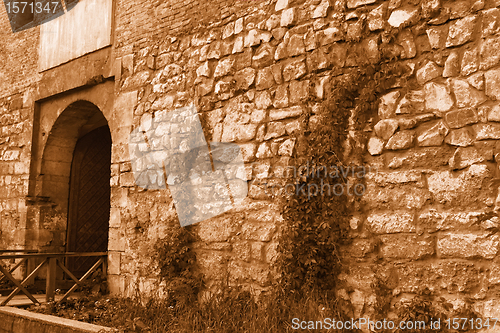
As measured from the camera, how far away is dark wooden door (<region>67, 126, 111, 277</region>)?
23.5ft

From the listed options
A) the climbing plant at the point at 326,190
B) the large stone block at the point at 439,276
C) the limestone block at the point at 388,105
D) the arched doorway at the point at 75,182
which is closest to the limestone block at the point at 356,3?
the climbing plant at the point at 326,190

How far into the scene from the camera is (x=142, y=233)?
5.27 meters

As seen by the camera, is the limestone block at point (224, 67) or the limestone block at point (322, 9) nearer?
the limestone block at point (322, 9)

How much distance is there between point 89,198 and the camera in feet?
24.2

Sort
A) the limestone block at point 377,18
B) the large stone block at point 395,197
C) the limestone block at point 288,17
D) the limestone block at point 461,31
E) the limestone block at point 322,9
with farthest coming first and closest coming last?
the limestone block at point 288,17, the limestone block at point 322,9, the limestone block at point 377,18, the large stone block at point 395,197, the limestone block at point 461,31

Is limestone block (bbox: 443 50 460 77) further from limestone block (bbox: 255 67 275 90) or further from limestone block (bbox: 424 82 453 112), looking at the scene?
limestone block (bbox: 255 67 275 90)

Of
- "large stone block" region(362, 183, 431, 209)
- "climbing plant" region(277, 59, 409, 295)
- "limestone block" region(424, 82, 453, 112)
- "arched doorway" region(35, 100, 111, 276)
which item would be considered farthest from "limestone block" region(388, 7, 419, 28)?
"arched doorway" region(35, 100, 111, 276)

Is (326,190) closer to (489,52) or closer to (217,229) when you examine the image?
(217,229)

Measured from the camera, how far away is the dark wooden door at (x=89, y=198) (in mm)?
7152

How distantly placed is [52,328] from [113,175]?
6.61ft

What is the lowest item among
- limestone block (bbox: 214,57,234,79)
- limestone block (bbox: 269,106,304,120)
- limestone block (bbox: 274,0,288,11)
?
limestone block (bbox: 269,106,304,120)

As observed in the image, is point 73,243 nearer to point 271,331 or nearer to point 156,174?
point 156,174

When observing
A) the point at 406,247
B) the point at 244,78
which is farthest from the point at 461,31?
the point at 244,78

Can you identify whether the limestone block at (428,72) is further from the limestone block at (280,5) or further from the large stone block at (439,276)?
the limestone block at (280,5)
